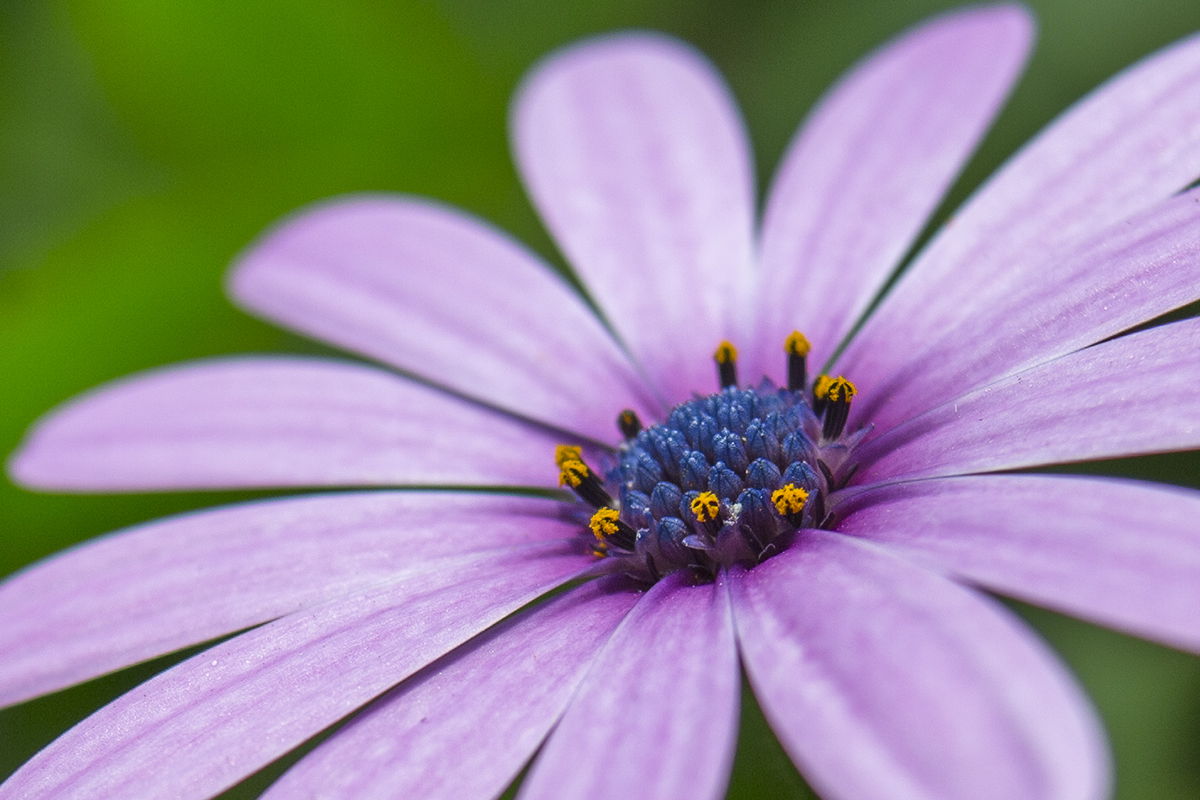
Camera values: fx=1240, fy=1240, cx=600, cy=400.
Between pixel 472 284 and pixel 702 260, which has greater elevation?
pixel 472 284

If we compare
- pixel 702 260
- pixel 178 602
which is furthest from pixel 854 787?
pixel 702 260

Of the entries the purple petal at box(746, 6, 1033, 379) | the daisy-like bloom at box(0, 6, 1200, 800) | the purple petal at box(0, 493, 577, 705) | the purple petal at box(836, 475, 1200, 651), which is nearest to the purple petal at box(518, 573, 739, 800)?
the daisy-like bloom at box(0, 6, 1200, 800)

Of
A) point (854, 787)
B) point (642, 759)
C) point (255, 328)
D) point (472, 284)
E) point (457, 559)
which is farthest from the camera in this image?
point (255, 328)

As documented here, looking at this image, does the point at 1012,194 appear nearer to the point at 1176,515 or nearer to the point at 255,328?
the point at 1176,515

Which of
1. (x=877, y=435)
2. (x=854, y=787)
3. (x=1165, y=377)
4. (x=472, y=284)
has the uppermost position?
(x=472, y=284)

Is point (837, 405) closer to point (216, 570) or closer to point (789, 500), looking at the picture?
point (789, 500)

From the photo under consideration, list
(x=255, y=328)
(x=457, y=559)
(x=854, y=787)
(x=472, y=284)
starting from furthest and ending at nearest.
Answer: (x=255, y=328) < (x=472, y=284) < (x=457, y=559) < (x=854, y=787)

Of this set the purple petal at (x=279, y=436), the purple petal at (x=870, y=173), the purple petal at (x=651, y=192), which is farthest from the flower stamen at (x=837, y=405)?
the purple petal at (x=279, y=436)
